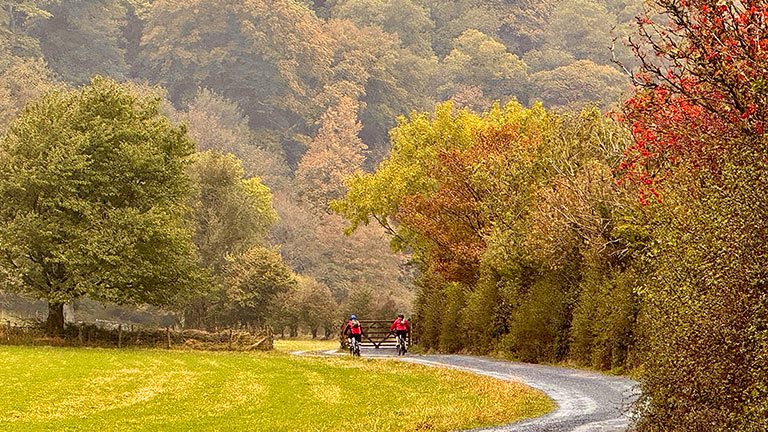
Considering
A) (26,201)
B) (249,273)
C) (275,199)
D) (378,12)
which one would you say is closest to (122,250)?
(26,201)

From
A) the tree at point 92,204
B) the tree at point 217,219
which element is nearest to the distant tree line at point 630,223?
the tree at point 92,204

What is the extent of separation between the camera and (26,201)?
44250 millimetres

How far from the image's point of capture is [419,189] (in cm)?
5422

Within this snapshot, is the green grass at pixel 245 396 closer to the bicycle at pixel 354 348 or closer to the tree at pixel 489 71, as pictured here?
the bicycle at pixel 354 348

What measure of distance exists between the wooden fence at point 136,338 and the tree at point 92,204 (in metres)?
1.11

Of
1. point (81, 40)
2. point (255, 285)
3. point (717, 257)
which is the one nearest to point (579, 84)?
point (81, 40)

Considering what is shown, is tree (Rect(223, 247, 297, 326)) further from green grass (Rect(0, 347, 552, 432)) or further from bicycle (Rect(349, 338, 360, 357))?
green grass (Rect(0, 347, 552, 432))

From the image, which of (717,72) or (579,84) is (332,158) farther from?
(717,72)

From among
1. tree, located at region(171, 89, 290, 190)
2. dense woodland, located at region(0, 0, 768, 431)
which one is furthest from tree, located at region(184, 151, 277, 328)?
tree, located at region(171, 89, 290, 190)

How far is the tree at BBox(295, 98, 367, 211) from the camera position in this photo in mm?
108625

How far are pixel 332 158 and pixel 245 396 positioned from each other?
92206 millimetres

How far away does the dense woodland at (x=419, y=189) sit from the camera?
12766 millimetres

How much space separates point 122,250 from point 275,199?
62.8 m

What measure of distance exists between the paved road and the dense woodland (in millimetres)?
1444
